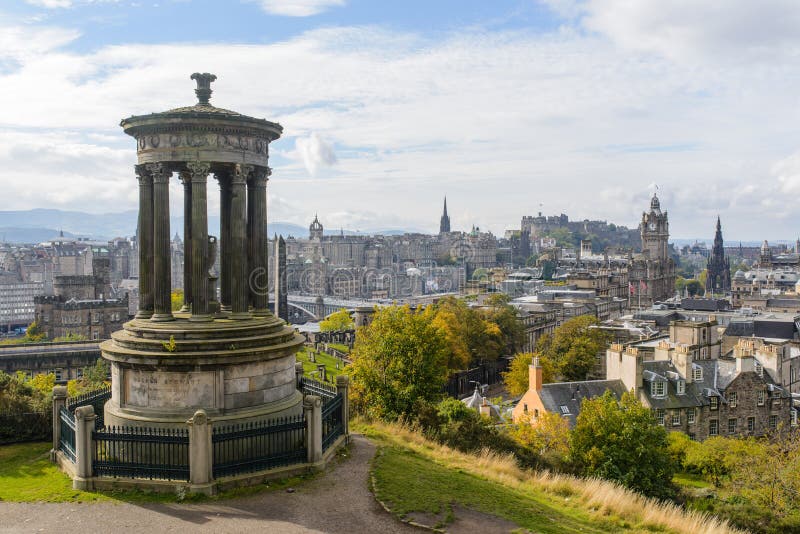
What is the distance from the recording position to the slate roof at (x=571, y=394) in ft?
123

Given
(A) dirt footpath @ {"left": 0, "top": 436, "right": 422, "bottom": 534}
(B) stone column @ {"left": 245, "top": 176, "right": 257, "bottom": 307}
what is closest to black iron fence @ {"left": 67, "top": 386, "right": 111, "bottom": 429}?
(A) dirt footpath @ {"left": 0, "top": 436, "right": 422, "bottom": 534}

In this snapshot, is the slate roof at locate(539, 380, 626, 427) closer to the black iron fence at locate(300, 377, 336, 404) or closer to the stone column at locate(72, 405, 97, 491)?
the black iron fence at locate(300, 377, 336, 404)

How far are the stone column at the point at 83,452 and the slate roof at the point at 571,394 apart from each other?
27197 mm

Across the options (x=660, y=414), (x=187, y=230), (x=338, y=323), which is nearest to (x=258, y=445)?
(x=187, y=230)

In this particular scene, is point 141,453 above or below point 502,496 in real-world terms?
above

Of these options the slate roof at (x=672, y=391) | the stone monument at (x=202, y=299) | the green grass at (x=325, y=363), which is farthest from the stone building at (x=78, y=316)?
the stone monument at (x=202, y=299)

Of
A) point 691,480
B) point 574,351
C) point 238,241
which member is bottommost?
point 691,480

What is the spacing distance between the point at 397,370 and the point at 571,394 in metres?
14.2

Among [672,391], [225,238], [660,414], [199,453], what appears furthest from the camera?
[672,391]

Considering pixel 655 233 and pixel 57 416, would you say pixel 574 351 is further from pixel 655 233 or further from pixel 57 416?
pixel 655 233

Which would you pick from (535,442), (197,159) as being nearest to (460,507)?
(197,159)

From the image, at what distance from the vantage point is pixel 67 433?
1602cm

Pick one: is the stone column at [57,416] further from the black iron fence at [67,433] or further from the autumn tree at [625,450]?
the autumn tree at [625,450]

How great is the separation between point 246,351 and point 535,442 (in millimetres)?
20387
